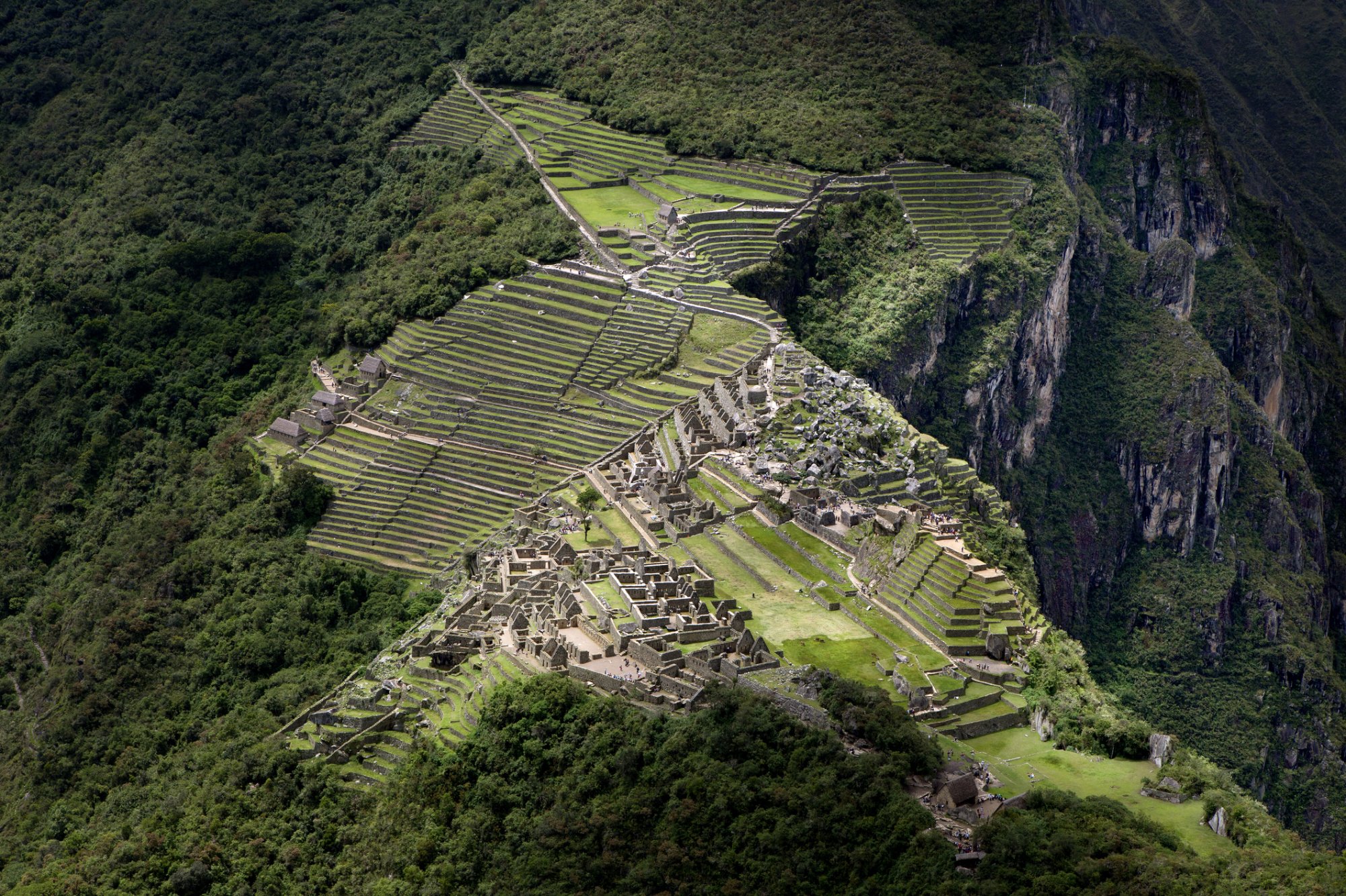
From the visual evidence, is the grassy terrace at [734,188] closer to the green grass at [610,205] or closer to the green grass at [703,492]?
the green grass at [610,205]

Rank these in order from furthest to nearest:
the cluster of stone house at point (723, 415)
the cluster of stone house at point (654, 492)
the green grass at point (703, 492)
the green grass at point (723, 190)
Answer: the green grass at point (723, 190)
the cluster of stone house at point (723, 415)
the green grass at point (703, 492)
the cluster of stone house at point (654, 492)

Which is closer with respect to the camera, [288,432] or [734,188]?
[288,432]

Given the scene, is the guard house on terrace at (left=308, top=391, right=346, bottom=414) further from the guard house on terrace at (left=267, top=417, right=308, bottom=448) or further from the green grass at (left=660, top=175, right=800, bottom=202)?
the green grass at (left=660, top=175, right=800, bottom=202)

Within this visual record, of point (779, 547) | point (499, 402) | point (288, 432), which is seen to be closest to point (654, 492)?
point (779, 547)

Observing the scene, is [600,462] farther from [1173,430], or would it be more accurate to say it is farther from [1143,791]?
[1173,430]

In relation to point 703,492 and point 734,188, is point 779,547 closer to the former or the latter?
point 703,492

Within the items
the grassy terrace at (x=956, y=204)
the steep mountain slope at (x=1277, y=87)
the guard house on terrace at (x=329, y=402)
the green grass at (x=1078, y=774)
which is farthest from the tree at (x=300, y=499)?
the steep mountain slope at (x=1277, y=87)
